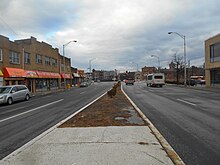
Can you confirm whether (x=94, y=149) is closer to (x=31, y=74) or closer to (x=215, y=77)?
(x=31, y=74)

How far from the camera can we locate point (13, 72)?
32.4 m

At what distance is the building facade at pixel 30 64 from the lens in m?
31.3

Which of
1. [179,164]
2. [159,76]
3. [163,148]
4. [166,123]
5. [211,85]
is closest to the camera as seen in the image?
[179,164]

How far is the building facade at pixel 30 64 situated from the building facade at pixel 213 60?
2999cm

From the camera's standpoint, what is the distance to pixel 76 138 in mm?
6570

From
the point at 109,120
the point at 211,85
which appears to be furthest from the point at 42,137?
the point at 211,85

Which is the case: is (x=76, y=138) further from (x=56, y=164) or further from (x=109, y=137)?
(x=56, y=164)

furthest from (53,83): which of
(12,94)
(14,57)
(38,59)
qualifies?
(12,94)

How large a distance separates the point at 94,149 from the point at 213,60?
41078mm

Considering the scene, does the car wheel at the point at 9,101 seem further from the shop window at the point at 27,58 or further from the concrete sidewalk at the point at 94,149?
the shop window at the point at 27,58

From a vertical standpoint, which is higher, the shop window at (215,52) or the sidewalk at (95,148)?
the shop window at (215,52)

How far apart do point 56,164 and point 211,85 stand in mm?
43846

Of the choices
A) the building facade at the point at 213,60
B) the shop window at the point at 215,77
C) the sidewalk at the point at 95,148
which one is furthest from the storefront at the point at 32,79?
the shop window at the point at 215,77

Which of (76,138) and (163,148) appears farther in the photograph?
(76,138)
